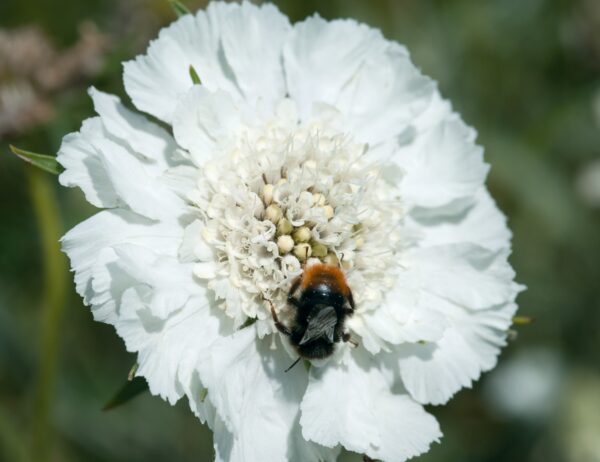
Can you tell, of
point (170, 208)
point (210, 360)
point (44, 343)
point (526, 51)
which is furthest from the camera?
point (526, 51)

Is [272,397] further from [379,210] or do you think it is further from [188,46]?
[188,46]

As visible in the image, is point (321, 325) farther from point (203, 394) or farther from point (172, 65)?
point (172, 65)

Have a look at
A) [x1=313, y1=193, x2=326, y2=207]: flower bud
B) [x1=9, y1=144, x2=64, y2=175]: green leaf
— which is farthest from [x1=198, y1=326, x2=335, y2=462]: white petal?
[x1=9, y1=144, x2=64, y2=175]: green leaf

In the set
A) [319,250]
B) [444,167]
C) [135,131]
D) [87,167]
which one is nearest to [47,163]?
[87,167]

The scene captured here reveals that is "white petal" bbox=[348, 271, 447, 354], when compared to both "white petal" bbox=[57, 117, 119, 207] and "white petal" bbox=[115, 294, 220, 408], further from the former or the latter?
"white petal" bbox=[57, 117, 119, 207]

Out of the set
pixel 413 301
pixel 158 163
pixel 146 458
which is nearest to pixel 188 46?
pixel 158 163

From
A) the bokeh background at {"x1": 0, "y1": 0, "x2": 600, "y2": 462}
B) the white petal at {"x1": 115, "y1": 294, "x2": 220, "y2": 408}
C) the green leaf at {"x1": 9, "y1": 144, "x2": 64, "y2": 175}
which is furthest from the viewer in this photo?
the bokeh background at {"x1": 0, "y1": 0, "x2": 600, "y2": 462}
